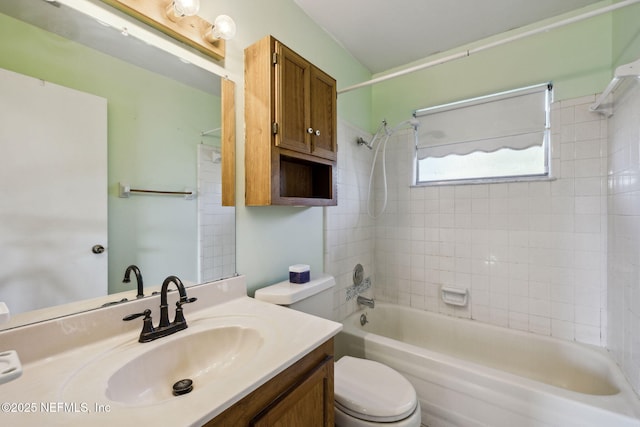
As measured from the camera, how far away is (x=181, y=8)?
100 cm

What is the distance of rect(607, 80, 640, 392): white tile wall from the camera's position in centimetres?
126

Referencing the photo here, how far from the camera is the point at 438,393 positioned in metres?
1.47

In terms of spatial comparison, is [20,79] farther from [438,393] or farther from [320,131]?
[438,393]

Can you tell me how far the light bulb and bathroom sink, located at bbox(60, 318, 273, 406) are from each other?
1.19 m

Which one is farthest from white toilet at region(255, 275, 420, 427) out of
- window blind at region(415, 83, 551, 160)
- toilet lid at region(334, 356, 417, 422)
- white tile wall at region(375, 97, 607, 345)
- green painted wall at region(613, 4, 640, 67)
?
green painted wall at region(613, 4, 640, 67)

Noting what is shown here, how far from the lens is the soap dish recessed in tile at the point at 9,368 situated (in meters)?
0.56

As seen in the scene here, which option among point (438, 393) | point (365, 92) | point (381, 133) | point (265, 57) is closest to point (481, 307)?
point (438, 393)

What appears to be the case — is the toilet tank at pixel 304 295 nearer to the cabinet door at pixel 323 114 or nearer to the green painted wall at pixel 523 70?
the cabinet door at pixel 323 114

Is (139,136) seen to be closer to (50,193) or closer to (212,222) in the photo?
(50,193)

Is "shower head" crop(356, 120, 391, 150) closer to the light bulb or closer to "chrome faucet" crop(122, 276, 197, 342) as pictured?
the light bulb

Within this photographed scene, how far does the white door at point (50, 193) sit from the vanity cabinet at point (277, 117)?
0.57 m

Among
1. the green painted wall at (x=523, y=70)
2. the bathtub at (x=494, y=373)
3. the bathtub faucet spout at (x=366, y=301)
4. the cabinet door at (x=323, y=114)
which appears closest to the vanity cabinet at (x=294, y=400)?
the bathtub at (x=494, y=373)

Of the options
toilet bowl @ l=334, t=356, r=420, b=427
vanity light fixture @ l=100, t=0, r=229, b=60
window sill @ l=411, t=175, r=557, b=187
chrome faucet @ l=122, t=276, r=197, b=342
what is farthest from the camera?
window sill @ l=411, t=175, r=557, b=187

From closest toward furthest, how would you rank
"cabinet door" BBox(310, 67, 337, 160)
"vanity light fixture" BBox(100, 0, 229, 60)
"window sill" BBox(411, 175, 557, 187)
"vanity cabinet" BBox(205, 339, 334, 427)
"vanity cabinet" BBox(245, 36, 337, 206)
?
1. "vanity cabinet" BBox(205, 339, 334, 427)
2. "vanity light fixture" BBox(100, 0, 229, 60)
3. "vanity cabinet" BBox(245, 36, 337, 206)
4. "cabinet door" BBox(310, 67, 337, 160)
5. "window sill" BBox(411, 175, 557, 187)
